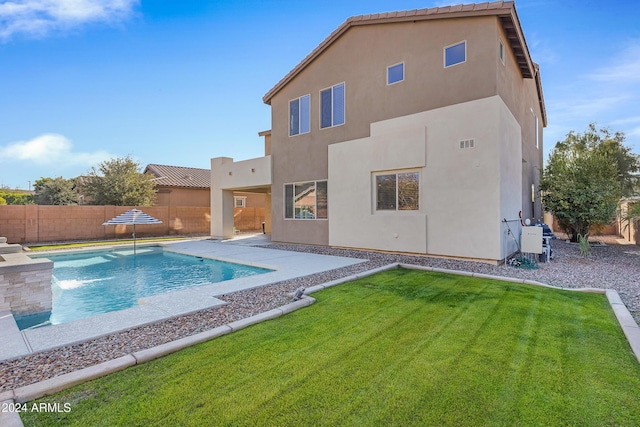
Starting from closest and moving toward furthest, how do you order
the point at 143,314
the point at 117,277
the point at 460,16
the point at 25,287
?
1. the point at 143,314
2. the point at 25,287
3. the point at 460,16
4. the point at 117,277

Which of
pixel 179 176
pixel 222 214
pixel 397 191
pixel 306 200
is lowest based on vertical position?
pixel 222 214

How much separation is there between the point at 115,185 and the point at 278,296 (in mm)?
22363

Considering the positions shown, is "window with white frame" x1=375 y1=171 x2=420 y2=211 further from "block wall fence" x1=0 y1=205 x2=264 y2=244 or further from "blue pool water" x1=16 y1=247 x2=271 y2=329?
"block wall fence" x1=0 y1=205 x2=264 y2=244

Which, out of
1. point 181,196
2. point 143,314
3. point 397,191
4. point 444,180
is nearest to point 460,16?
point 444,180

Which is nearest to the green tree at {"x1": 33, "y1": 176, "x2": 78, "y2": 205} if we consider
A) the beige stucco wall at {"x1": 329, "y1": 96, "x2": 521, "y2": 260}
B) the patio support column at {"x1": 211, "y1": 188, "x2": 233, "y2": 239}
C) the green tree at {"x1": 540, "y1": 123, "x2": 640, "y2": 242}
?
the patio support column at {"x1": 211, "y1": 188, "x2": 233, "y2": 239}

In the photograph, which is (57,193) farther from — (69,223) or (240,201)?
(240,201)

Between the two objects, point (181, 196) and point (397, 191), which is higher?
point (181, 196)

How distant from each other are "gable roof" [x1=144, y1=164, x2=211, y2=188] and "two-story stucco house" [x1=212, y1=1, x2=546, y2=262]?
16077 mm

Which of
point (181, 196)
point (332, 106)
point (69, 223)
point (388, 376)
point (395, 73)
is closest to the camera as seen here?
point (388, 376)

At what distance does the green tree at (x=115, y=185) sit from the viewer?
2353 cm

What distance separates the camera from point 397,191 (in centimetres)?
1188

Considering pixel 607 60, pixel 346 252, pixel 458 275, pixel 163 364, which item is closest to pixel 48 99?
pixel 346 252

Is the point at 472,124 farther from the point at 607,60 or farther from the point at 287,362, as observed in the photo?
the point at 607,60

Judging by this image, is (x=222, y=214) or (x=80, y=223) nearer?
(x=80, y=223)
